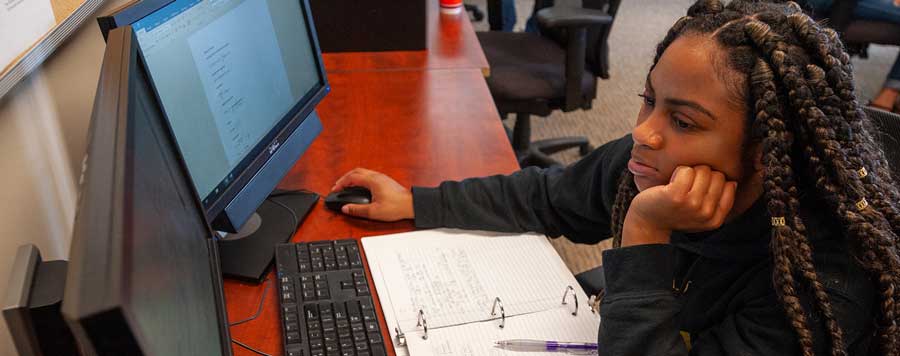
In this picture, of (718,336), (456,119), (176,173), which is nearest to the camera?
(176,173)

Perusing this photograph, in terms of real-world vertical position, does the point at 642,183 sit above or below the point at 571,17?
above

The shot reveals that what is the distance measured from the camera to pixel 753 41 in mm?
750

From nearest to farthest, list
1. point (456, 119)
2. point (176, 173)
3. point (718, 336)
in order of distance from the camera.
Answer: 1. point (176, 173)
2. point (718, 336)
3. point (456, 119)

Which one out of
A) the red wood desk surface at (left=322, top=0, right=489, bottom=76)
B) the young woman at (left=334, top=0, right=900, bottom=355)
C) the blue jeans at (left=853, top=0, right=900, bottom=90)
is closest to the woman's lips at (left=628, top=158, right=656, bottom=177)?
the young woman at (left=334, top=0, right=900, bottom=355)

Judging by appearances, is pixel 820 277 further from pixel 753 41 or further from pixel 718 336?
pixel 753 41

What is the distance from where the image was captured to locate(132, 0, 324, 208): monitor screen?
2.54 ft

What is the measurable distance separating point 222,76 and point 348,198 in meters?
0.30

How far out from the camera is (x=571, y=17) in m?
1.93

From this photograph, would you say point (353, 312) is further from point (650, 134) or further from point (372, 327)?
point (650, 134)

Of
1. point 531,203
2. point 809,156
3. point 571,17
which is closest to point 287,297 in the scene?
point 531,203

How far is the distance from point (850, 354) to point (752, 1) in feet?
1.41

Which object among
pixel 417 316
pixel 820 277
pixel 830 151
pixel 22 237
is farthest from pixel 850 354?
pixel 22 237

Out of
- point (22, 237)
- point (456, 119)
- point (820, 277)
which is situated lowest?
point (456, 119)

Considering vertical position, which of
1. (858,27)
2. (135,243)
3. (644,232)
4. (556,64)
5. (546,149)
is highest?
(135,243)
